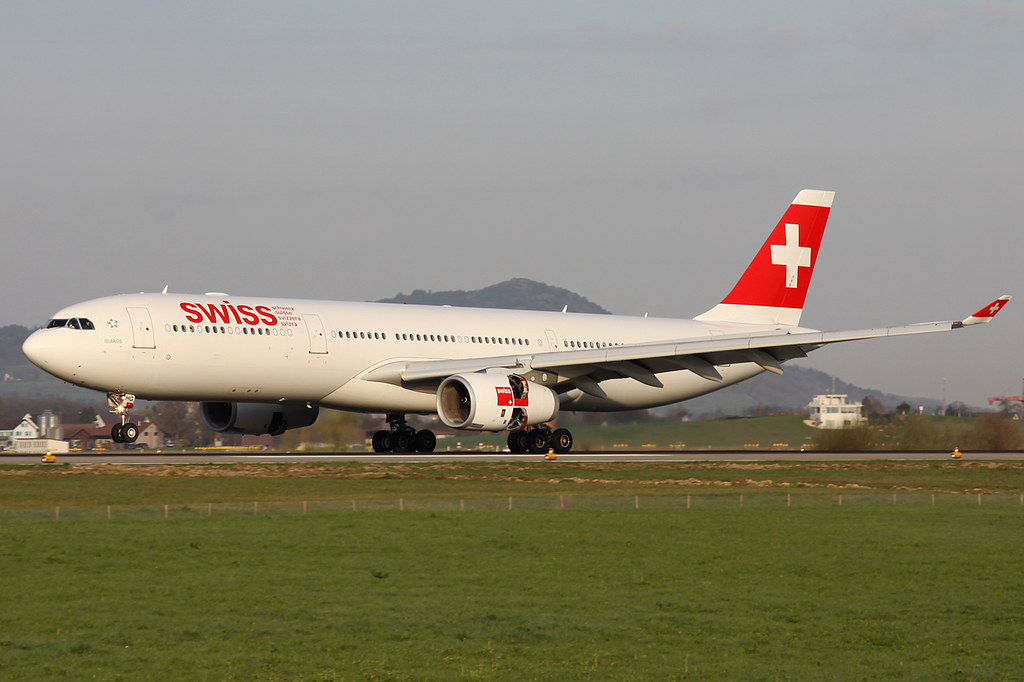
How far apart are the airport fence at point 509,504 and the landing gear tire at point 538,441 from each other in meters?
14.4

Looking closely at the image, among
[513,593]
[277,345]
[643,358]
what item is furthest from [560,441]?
[513,593]

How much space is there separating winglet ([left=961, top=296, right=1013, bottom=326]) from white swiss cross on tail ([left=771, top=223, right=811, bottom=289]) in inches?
484

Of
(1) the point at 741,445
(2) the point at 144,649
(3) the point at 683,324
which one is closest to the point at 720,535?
(2) the point at 144,649

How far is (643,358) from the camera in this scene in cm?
3803

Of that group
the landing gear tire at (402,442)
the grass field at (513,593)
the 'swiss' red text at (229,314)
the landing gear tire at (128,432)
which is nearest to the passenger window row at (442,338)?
the 'swiss' red text at (229,314)

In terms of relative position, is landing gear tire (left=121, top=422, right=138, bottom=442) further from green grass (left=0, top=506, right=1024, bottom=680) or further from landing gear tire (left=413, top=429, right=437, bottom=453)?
green grass (left=0, top=506, right=1024, bottom=680)

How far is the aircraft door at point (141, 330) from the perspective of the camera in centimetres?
3388

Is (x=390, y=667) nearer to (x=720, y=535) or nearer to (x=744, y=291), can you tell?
(x=720, y=535)

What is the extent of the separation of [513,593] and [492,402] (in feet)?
69.2

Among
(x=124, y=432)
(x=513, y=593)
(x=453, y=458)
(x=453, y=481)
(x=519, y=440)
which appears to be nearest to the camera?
(x=513, y=593)

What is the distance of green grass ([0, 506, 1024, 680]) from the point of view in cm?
1152

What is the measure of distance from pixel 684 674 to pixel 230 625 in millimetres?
4575

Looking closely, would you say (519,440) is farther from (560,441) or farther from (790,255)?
(790,255)

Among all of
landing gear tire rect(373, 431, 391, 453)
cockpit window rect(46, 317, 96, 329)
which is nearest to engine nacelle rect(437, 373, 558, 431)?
landing gear tire rect(373, 431, 391, 453)
